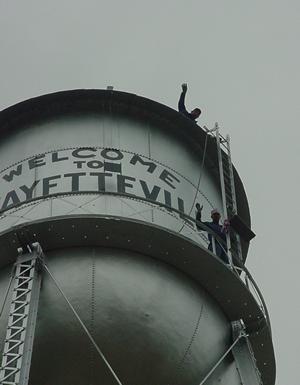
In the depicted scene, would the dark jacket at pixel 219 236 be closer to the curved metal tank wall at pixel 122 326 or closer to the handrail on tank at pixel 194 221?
the handrail on tank at pixel 194 221

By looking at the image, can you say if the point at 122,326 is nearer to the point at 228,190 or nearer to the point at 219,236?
the point at 219,236

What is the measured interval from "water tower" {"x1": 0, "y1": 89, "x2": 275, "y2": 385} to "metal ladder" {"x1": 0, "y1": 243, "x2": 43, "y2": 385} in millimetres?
19

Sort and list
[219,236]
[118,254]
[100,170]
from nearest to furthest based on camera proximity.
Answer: [118,254] < [100,170] < [219,236]

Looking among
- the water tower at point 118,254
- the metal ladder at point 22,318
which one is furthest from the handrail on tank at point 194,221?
the metal ladder at point 22,318

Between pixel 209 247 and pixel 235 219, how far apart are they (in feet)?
2.78

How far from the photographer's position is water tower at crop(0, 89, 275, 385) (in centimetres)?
1170

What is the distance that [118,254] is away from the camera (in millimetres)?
12547

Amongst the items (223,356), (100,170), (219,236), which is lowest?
(223,356)

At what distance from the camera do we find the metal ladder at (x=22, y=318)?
10773 mm

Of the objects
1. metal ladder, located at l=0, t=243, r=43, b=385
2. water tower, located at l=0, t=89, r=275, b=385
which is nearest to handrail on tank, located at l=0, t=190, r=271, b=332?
water tower, located at l=0, t=89, r=275, b=385

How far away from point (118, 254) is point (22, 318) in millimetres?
1834

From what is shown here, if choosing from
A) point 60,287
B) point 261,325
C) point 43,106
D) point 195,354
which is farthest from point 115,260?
point 43,106

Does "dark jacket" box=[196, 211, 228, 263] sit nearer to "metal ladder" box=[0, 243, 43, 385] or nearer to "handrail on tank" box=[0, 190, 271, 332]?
"handrail on tank" box=[0, 190, 271, 332]

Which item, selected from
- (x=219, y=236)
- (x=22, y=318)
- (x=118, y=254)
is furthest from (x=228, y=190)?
(x=22, y=318)
